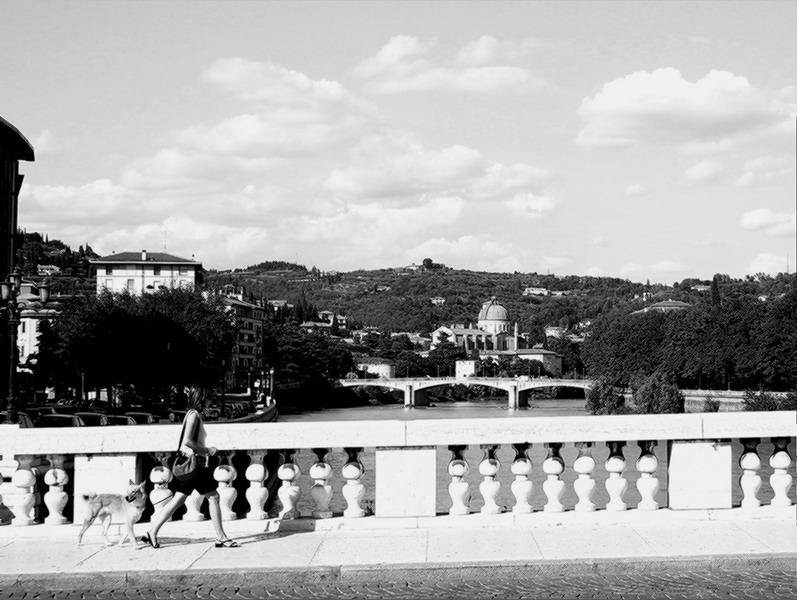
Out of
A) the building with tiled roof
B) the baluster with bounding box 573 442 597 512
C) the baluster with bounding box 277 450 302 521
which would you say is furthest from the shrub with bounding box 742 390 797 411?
the baluster with bounding box 277 450 302 521

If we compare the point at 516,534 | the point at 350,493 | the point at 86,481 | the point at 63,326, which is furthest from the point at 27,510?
the point at 63,326

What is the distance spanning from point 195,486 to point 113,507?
83 cm

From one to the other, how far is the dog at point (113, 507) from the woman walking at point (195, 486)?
21 cm

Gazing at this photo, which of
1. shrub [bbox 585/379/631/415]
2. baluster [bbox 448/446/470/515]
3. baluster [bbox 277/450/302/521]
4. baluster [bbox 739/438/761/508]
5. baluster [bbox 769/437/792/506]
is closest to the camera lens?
baluster [bbox 448/446/470/515]

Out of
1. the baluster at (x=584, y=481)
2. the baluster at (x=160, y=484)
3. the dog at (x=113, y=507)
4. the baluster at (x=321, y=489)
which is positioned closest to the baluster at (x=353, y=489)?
the baluster at (x=321, y=489)

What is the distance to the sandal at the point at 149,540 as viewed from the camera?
996 cm

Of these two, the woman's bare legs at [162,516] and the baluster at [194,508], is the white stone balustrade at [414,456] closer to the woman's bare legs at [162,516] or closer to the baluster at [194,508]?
the baluster at [194,508]

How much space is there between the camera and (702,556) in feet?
30.2

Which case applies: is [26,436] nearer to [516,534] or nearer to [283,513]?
[283,513]

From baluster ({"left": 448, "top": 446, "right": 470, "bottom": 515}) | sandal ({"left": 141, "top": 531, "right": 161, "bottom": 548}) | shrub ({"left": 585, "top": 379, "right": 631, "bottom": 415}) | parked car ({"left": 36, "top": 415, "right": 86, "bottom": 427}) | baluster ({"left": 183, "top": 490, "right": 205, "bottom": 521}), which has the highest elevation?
baluster ({"left": 448, "top": 446, "right": 470, "bottom": 515})

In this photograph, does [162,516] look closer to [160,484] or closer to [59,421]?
[160,484]

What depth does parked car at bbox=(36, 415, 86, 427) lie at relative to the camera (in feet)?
106

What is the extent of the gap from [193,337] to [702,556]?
59885 mm

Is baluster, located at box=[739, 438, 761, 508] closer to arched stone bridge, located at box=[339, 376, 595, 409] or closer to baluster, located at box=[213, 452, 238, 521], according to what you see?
baluster, located at box=[213, 452, 238, 521]
